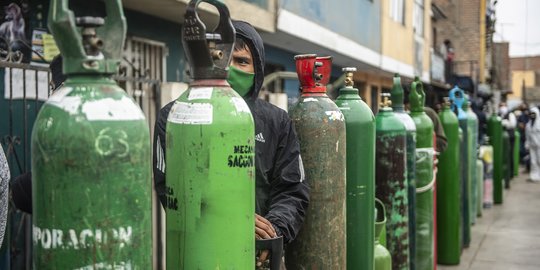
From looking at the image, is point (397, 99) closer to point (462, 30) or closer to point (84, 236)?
point (84, 236)

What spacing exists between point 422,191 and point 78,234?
13.1 ft

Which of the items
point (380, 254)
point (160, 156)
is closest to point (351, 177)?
point (380, 254)

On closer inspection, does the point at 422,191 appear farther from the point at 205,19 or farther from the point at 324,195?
the point at 205,19

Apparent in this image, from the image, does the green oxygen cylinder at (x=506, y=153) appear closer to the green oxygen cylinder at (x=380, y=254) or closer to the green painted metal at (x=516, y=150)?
the green painted metal at (x=516, y=150)

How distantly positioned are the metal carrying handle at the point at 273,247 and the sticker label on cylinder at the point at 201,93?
0.60m

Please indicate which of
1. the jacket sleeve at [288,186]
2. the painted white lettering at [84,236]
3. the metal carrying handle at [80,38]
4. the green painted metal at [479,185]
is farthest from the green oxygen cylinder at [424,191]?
the green painted metal at [479,185]

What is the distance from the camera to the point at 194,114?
2.01 metres

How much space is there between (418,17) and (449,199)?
1431 centimetres

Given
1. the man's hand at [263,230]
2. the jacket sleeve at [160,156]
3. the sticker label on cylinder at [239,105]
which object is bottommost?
the man's hand at [263,230]

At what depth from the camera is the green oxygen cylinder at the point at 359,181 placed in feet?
11.1

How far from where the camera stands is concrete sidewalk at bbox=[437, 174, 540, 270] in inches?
265

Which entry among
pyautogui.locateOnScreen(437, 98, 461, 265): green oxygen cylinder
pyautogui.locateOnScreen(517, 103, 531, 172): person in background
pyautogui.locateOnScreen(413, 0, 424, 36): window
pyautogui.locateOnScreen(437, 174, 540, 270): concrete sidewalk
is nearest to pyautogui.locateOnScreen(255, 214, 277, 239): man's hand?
pyautogui.locateOnScreen(437, 98, 461, 265): green oxygen cylinder

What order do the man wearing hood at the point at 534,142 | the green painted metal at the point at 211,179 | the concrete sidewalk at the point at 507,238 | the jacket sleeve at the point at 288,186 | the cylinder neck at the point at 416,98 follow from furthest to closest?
Result: the man wearing hood at the point at 534,142 < the concrete sidewalk at the point at 507,238 < the cylinder neck at the point at 416,98 < the jacket sleeve at the point at 288,186 < the green painted metal at the point at 211,179

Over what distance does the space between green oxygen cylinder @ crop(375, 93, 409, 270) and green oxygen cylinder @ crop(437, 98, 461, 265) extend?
213cm
